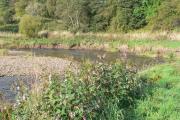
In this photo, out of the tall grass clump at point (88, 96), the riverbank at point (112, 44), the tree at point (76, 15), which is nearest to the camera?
the tall grass clump at point (88, 96)

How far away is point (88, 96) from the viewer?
10.4m

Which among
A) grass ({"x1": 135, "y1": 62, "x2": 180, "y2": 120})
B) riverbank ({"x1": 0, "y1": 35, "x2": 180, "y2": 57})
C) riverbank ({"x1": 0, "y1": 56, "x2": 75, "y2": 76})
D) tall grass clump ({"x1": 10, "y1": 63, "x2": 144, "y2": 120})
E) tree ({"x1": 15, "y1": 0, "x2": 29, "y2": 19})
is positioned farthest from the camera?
tree ({"x1": 15, "y1": 0, "x2": 29, "y2": 19})

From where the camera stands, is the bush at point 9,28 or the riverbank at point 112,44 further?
the bush at point 9,28

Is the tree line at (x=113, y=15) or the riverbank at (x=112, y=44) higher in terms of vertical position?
the tree line at (x=113, y=15)

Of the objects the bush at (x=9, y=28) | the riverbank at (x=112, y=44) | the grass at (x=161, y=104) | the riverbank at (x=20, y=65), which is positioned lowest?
the bush at (x=9, y=28)

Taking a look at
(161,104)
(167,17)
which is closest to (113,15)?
(167,17)

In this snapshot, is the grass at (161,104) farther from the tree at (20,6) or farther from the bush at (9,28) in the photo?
the tree at (20,6)

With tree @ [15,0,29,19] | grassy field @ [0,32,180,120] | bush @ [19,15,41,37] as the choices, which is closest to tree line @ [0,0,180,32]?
bush @ [19,15,41,37]

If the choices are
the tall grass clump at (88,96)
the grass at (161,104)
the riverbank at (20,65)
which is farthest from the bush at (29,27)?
the tall grass clump at (88,96)

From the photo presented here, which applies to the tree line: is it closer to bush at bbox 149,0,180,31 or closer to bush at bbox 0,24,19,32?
bush at bbox 149,0,180,31

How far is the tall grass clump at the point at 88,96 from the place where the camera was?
9.66 meters

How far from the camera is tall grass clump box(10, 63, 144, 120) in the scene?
9664 mm

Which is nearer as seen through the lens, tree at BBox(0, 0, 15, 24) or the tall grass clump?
the tall grass clump

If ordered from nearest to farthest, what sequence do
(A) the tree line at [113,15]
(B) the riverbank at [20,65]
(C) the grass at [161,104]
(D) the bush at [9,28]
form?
(C) the grass at [161,104] < (B) the riverbank at [20,65] < (A) the tree line at [113,15] < (D) the bush at [9,28]
